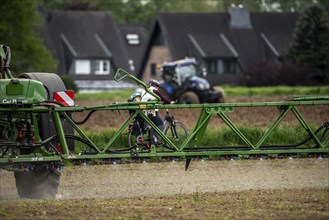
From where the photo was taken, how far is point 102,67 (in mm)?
85250

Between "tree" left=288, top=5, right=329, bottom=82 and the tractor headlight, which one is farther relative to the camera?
"tree" left=288, top=5, right=329, bottom=82

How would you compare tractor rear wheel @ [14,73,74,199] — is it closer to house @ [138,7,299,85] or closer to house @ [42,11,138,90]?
house @ [138,7,299,85]

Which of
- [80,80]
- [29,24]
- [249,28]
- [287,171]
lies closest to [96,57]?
[80,80]

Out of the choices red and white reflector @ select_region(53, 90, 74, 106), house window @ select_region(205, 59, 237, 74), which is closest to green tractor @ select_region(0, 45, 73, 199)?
red and white reflector @ select_region(53, 90, 74, 106)

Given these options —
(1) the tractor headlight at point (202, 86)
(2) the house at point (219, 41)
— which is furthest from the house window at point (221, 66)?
(1) the tractor headlight at point (202, 86)

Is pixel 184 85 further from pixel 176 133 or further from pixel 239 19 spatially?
pixel 239 19

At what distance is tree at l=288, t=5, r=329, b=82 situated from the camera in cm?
7019

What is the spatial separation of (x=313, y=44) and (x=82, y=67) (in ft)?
73.2

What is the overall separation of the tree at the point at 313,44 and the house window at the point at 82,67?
19088 millimetres

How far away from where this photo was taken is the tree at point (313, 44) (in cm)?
7019

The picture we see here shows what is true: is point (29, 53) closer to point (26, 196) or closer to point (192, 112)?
point (192, 112)

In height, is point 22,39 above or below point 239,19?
above

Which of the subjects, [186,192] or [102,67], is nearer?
[186,192]

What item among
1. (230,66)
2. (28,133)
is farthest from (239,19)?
(28,133)
